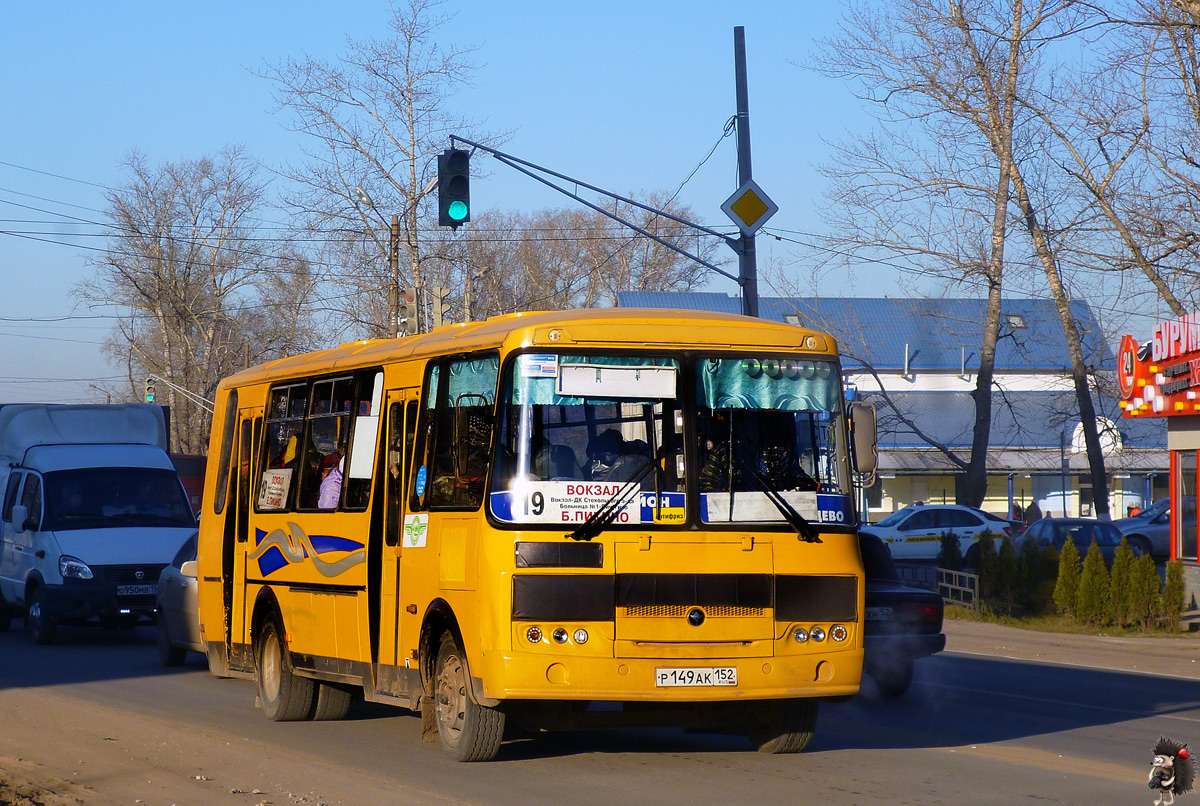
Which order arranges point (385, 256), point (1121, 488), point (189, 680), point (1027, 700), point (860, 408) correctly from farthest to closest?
point (1121, 488), point (385, 256), point (189, 680), point (1027, 700), point (860, 408)

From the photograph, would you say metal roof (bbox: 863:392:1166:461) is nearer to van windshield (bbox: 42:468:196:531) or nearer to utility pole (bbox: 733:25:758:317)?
utility pole (bbox: 733:25:758:317)

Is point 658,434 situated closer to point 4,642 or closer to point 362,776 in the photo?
point 362,776

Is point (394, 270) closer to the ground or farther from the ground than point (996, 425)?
farther from the ground

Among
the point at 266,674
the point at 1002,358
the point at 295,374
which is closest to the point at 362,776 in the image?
the point at 266,674

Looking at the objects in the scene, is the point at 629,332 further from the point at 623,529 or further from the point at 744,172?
the point at 744,172

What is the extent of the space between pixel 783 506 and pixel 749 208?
1236 cm

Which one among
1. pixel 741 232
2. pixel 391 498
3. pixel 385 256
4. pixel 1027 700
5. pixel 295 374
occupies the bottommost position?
pixel 1027 700

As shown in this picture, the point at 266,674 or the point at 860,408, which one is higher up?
the point at 860,408

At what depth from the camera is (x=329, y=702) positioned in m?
12.0

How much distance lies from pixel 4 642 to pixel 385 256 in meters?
25.2

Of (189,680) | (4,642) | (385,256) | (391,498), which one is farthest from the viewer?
(385,256)

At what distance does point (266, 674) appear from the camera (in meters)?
12.2

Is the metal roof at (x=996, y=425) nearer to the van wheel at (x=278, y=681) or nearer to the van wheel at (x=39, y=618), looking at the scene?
the van wheel at (x=39, y=618)

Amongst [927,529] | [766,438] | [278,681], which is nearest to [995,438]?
[927,529]
